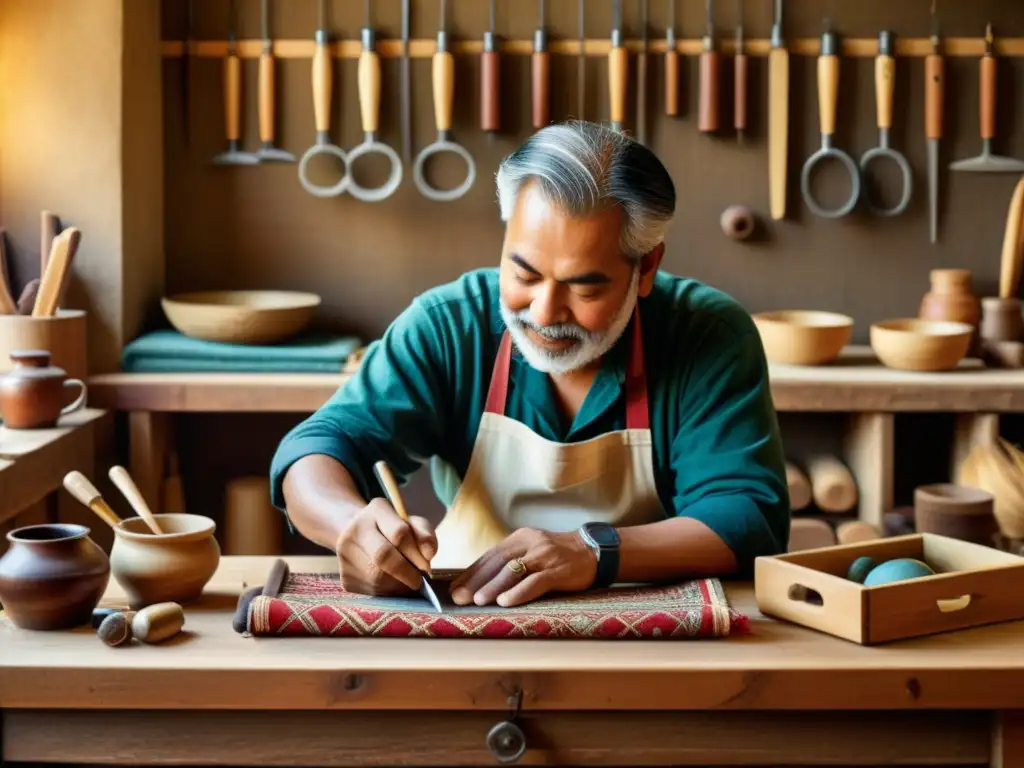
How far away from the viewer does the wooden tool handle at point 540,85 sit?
4586mm

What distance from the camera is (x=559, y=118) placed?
15.5ft

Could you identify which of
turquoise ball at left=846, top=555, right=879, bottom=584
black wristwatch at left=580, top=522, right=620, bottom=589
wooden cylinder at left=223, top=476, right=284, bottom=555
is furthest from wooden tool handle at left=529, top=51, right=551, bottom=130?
turquoise ball at left=846, top=555, right=879, bottom=584

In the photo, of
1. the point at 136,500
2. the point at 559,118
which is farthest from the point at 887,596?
the point at 559,118

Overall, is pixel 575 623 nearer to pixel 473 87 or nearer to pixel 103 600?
pixel 103 600

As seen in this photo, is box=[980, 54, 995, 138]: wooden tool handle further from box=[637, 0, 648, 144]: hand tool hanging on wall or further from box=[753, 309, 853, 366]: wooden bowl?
box=[637, 0, 648, 144]: hand tool hanging on wall

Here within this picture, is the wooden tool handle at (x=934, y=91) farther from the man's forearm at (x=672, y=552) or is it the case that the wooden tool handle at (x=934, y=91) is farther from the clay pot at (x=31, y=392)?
the clay pot at (x=31, y=392)

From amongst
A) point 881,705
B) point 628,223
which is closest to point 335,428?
point 628,223

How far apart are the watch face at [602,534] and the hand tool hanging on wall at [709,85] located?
8.54 ft

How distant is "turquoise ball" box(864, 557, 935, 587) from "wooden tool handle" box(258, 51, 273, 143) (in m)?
3.03

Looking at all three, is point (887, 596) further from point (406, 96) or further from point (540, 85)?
point (406, 96)

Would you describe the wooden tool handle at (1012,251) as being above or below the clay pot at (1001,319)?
above

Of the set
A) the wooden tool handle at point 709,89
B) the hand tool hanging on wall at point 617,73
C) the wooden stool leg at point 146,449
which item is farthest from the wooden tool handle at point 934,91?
the wooden stool leg at point 146,449

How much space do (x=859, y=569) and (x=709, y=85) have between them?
8.95 feet

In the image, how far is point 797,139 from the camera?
188 inches
